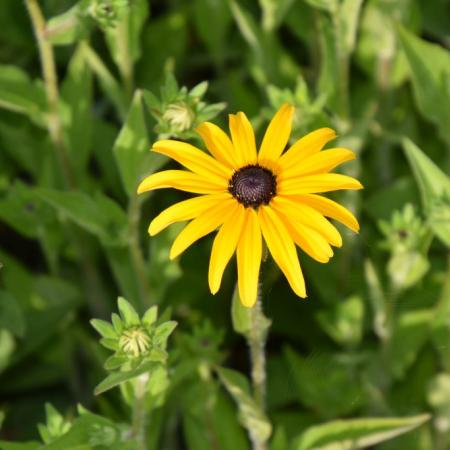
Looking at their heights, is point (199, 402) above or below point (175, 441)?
above

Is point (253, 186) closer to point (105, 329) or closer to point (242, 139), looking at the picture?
point (242, 139)

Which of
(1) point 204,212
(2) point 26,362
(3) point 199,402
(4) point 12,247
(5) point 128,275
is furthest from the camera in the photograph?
(4) point 12,247

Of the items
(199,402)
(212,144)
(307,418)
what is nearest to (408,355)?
(307,418)

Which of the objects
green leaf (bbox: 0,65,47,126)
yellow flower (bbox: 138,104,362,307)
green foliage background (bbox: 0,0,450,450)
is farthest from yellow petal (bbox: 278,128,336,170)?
green leaf (bbox: 0,65,47,126)

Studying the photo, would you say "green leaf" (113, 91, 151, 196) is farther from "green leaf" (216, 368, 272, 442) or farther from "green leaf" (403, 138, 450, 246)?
"green leaf" (403, 138, 450, 246)

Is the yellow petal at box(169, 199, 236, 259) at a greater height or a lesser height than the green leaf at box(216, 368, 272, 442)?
greater

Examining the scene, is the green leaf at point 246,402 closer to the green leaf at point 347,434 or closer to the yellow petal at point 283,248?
the green leaf at point 347,434

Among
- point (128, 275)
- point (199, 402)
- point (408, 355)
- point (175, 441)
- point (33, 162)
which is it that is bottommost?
point (175, 441)

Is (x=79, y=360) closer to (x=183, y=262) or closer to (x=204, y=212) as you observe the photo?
(x=183, y=262)
